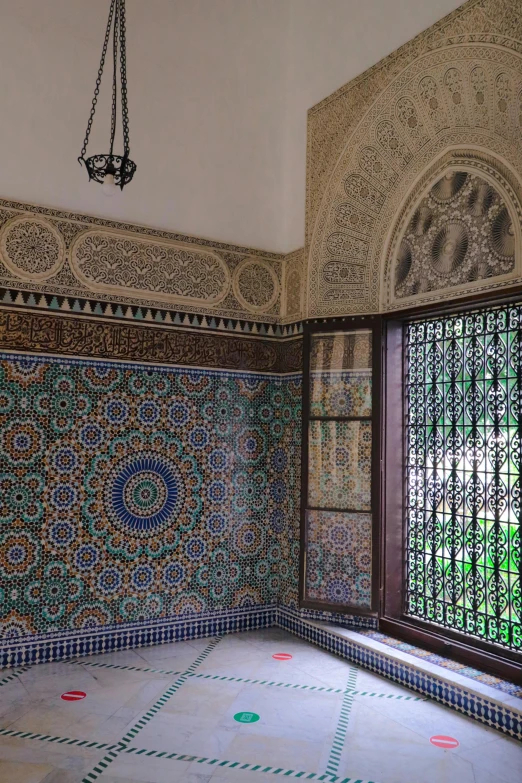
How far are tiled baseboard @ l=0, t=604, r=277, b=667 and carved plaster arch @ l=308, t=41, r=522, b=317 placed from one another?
1798 millimetres

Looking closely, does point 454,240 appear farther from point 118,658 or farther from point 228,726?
point 118,658

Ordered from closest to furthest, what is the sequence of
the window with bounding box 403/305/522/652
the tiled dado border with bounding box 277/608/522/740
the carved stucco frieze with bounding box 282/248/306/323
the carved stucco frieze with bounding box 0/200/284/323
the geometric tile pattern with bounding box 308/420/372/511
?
1. the tiled dado border with bounding box 277/608/522/740
2. the window with bounding box 403/305/522/652
3. the carved stucco frieze with bounding box 0/200/284/323
4. the geometric tile pattern with bounding box 308/420/372/511
5. the carved stucco frieze with bounding box 282/248/306/323

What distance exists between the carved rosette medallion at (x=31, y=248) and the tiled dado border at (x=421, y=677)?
2.33 meters

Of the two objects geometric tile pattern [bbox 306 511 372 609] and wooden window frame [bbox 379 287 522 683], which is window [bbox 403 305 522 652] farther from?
geometric tile pattern [bbox 306 511 372 609]

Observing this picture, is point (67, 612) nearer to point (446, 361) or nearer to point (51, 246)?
point (51, 246)

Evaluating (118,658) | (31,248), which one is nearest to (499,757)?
(118,658)

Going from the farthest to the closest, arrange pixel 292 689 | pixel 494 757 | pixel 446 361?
pixel 446 361 < pixel 292 689 < pixel 494 757

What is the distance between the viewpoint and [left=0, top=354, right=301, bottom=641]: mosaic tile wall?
3227mm

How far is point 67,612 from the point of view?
330 centimetres

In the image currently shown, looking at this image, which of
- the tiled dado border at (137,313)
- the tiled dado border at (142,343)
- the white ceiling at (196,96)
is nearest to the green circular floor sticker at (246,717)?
the tiled dado border at (142,343)

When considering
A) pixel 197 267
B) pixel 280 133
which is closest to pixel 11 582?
pixel 197 267

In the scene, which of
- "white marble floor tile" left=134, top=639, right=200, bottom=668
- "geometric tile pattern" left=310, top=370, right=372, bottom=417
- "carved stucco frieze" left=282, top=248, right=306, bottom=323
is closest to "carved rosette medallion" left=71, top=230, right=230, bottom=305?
"carved stucco frieze" left=282, top=248, right=306, bottom=323

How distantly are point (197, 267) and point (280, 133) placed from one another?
3.58 ft

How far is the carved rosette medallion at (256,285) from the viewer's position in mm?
3959
